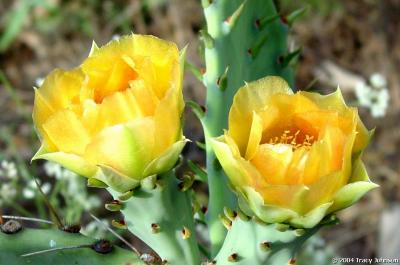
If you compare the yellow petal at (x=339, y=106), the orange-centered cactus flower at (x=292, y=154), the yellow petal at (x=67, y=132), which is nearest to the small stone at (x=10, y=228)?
the yellow petal at (x=67, y=132)

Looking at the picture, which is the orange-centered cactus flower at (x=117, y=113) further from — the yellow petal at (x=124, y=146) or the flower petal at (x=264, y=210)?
the flower petal at (x=264, y=210)

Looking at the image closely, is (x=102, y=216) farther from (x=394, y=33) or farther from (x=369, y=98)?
(x=394, y=33)

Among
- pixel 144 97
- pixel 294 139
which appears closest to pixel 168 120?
pixel 144 97

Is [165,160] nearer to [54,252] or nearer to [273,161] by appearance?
[273,161]

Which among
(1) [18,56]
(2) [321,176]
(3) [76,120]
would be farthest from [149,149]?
(1) [18,56]

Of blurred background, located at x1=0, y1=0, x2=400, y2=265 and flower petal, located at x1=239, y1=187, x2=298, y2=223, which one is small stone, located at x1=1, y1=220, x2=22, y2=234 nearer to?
flower petal, located at x1=239, y1=187, x2=298, y2=223
